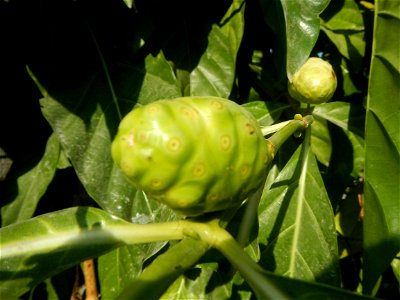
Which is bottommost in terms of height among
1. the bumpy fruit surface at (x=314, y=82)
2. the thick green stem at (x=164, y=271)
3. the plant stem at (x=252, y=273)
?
the plant stem at (x=252, y=273)

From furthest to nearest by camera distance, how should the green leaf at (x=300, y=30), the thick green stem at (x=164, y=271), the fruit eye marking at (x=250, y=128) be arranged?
1. the green leaf at (x=300, y=30)
2. the fruit eye marking at (x=250, y=128)
3. the thick green stem at (x=164, y=271)

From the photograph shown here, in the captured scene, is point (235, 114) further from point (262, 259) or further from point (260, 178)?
point (262, 259)

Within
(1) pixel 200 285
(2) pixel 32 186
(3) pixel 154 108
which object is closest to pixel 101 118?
(2) pixel 32 186

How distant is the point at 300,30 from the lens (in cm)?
108

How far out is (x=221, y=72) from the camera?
53.3 inches

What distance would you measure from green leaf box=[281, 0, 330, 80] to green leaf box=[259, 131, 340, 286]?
0.70 ft

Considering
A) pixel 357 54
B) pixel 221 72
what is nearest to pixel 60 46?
pixel 221 72

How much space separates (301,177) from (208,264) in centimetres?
31

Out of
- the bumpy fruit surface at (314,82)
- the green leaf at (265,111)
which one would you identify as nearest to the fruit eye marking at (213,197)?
the bumpy fruit surface at (314,82)

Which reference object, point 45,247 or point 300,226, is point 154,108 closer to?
point 45,247

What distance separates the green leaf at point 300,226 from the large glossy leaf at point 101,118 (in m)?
0.33

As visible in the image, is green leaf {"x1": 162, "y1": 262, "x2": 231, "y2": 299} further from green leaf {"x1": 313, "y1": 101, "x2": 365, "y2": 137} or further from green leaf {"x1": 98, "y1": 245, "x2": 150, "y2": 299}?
green leaf {"x1": 313, "y1": 101, "x2": 365, "y2": 137}

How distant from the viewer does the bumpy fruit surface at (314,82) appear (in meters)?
1.14

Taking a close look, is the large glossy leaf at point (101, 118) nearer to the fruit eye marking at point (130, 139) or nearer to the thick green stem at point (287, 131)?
the thick green stem at point (287, 131)
